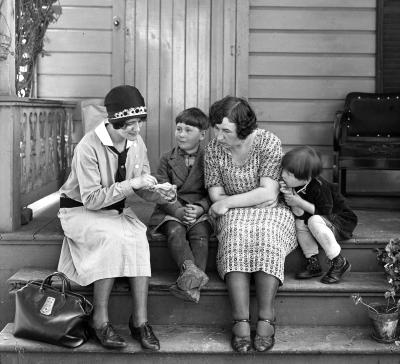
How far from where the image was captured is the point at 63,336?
2879mm

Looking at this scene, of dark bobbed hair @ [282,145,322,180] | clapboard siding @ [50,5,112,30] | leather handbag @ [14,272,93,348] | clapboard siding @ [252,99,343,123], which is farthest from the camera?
clapboard siding @ [252,99,343,123]

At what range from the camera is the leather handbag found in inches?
113

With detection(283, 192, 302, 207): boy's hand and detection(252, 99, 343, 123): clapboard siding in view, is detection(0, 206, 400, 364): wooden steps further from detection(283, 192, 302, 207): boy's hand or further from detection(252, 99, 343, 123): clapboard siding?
detection(252, 99, 343, 123): clapboard siding

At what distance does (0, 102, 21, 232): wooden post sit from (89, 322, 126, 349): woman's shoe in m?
0.91

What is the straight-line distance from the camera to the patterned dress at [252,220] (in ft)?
10.1

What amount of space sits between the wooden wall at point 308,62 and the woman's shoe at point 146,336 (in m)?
2.64

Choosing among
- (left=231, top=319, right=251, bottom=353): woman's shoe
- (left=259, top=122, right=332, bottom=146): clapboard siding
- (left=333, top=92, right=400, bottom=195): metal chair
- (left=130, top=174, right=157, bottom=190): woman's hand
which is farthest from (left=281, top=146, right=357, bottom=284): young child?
(left=259, top=122, right=332, bottom=146): clapboard siding

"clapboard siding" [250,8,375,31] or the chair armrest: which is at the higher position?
"clapboard siding" [250,8,375,31]

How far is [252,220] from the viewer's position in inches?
126

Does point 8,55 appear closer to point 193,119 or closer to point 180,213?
point 193,119

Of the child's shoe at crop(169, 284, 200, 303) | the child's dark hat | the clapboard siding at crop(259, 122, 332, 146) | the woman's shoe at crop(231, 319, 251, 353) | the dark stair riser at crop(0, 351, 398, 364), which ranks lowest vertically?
the dark stair riser at crop(0, 351, 398, 364)

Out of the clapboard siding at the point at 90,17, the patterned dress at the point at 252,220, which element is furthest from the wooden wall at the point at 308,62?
the patterned dress at the point at 252,220

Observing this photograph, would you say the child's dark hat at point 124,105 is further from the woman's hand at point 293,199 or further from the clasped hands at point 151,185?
the woman's hand at point 293,199

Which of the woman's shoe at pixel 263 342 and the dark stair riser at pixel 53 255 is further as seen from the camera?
the dark stair riser at pixel 53 255
